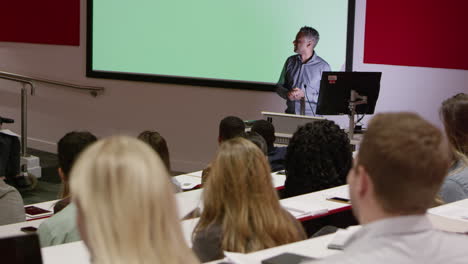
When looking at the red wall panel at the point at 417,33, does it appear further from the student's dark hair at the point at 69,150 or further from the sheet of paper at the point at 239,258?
the sheet of paper at the point at 239,258

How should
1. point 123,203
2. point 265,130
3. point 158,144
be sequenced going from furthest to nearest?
point 265,130
point 158,144
point 123,203

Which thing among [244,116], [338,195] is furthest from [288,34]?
[338,195]

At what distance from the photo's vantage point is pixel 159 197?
4.61 ft

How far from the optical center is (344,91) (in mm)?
5848

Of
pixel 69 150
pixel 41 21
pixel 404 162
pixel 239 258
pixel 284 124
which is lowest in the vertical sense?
pixel 239 258

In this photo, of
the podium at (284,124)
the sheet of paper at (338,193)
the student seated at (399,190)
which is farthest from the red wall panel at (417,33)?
the student seated at (399,190)

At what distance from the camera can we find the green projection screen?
22.8ft

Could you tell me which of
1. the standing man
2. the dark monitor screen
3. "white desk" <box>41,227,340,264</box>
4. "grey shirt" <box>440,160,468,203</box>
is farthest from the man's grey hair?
the dark monitor screen

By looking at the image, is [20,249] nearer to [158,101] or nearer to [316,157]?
[316,157]

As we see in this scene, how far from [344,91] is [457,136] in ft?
7.75

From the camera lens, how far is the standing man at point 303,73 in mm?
6594

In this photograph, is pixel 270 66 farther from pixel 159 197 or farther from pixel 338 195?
pixel 159 197

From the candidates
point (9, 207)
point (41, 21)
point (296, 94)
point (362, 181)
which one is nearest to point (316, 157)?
point (9, 207)

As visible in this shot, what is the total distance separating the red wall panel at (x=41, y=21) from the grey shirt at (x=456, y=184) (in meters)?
6.15
